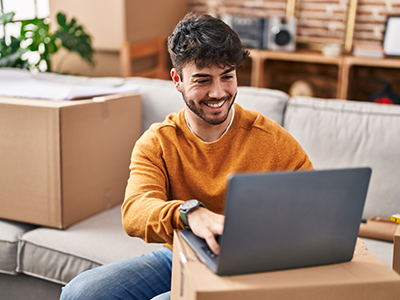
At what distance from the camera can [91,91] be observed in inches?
62.0

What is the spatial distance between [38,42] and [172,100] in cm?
144

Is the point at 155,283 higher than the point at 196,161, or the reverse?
the point at 196,161

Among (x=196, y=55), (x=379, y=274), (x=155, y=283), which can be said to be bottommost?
(x=155, y=283)

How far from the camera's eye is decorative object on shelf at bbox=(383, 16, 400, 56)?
3135mm

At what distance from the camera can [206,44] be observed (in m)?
0.98

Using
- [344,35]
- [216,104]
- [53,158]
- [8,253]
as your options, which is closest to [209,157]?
[216,104]

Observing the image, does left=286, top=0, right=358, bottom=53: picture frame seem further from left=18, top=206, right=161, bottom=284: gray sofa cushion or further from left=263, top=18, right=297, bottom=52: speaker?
left=18, top=206, right=161, bottom=284: gray sofa cushion

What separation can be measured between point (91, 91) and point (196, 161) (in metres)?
0.66

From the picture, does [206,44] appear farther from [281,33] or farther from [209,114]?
[281,33]

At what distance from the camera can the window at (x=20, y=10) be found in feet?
9.70

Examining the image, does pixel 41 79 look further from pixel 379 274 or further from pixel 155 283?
pixel 379 274

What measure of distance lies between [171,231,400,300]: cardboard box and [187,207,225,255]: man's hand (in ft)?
0.14

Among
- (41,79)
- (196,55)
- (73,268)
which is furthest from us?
(41,79)

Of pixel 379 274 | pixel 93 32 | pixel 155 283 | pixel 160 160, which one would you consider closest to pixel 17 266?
pixel 155 283
